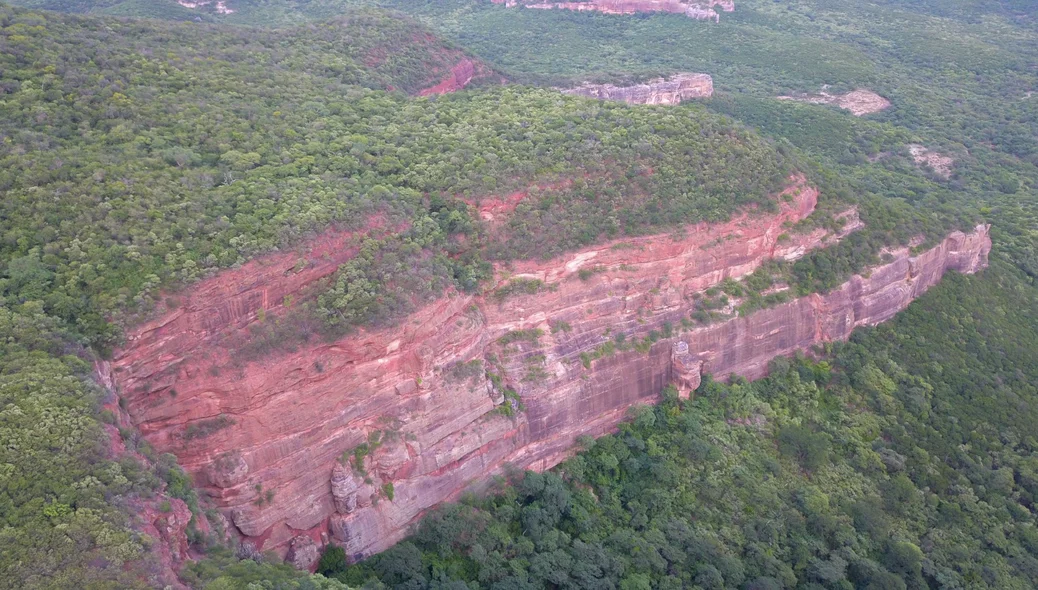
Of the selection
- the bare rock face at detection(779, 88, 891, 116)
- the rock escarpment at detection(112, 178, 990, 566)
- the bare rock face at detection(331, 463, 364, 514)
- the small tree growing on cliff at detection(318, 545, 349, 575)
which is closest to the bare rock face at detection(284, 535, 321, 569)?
the rock escarpment at detection(112, 178, 990, 566)

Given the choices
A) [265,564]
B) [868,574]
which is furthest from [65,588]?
[868,574]

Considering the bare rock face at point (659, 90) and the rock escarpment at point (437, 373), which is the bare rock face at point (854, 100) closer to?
the bare rock face at point (659, 90)

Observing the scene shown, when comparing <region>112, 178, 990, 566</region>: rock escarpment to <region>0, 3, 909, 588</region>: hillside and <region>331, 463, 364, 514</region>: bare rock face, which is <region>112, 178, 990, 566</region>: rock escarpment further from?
<region>0, 3, 909, 588</region>: hillside

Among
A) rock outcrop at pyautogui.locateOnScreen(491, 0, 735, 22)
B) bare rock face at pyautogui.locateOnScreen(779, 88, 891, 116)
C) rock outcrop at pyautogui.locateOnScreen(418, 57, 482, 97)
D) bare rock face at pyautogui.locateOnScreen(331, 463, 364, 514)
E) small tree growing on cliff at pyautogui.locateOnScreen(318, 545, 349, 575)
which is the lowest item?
bare rock face at pyautogui.locateOnScreen(779, 88, 891, 116)

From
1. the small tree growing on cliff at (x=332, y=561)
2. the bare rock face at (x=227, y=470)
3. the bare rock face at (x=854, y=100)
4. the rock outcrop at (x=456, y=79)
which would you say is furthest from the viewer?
the bare rock face at (x=854, y=100)

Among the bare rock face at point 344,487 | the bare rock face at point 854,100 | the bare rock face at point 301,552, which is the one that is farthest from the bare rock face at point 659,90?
the bare rock face at point 301,552

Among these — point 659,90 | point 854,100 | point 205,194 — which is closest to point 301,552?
point 205,194
